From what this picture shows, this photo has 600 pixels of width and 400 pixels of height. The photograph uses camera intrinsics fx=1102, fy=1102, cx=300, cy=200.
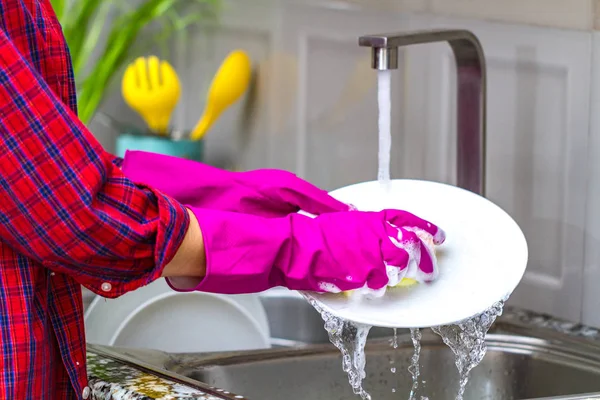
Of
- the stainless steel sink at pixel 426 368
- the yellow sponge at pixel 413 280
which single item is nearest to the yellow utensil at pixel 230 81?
the stainless steel sink at pixel 426 368

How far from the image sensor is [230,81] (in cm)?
187

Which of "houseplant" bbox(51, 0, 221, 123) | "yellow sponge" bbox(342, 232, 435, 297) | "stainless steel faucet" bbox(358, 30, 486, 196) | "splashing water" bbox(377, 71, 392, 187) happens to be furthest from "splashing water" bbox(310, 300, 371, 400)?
"houseplant" bbox(51, 0, 221, 123)

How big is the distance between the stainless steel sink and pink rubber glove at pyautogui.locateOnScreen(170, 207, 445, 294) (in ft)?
1.15

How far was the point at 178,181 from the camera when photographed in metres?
1.07

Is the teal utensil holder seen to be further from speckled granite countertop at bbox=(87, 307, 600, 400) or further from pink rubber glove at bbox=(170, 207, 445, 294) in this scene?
pink rubber glove at bbox=(170, 207, 445, 294)

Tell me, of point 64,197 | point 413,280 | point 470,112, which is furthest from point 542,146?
point 64,197

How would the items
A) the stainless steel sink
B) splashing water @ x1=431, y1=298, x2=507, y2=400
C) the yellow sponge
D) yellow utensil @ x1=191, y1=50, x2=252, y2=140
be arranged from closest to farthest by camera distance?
the yellow sponge
splashing water @ x1=431, y1=298, x2=507, y2=400
the stainless steel sink
yellow utensil @ x1=191, y1=50, x2=252, y2=140

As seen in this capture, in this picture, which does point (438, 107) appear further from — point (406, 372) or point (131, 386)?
point (131, 386)

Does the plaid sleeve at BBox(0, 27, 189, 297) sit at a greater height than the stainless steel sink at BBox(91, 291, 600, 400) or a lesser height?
greater

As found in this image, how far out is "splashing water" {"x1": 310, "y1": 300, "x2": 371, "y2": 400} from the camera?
3.24 feet

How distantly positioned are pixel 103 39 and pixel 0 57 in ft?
4.43

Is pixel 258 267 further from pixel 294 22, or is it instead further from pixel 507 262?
pixel 294 22

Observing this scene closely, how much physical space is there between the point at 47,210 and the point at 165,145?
110 centimetres

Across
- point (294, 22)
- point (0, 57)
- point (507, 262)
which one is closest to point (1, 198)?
point (0, 57)
